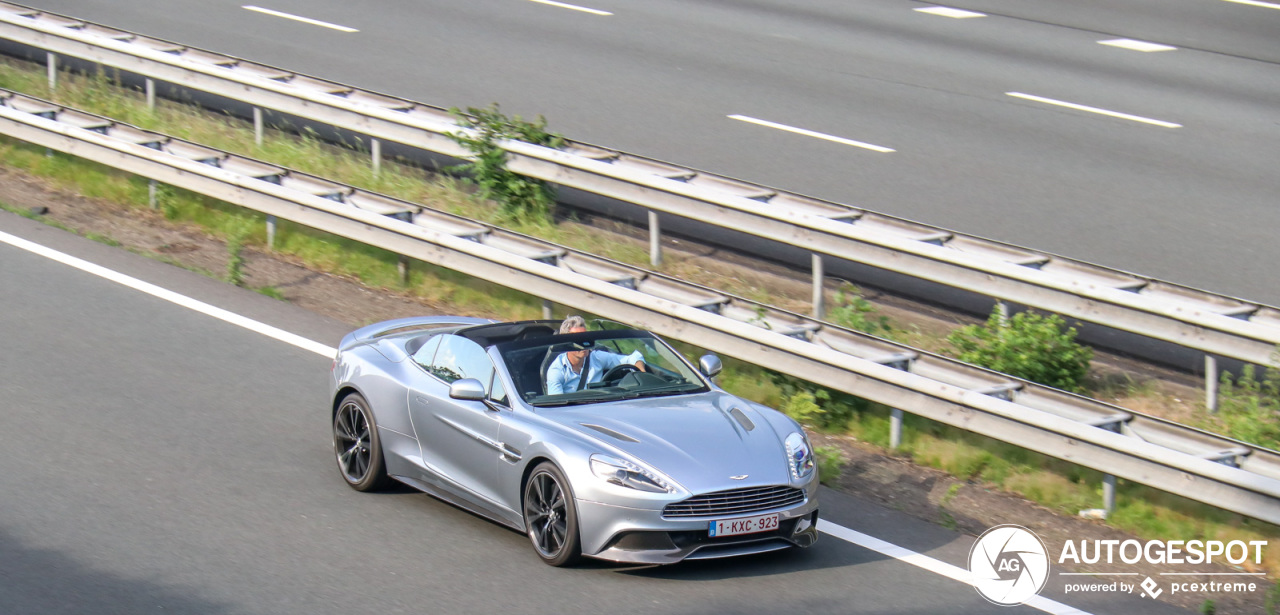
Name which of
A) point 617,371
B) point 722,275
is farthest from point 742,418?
point 722,275

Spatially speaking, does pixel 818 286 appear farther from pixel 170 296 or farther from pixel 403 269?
pixel 170 296

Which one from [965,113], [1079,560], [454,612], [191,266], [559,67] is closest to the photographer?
[454,612]

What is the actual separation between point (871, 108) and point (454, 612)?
11.3m

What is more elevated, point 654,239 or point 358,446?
point 654,239

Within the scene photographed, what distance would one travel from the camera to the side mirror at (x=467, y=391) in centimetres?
801

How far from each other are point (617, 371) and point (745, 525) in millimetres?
1563

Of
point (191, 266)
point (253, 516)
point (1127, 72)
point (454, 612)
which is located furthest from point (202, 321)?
point (1127, 72)

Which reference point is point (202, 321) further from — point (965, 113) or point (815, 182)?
point (965, 113)

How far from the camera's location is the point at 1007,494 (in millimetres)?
9008

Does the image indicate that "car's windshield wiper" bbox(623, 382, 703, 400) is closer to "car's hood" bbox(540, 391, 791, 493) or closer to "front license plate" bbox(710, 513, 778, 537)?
"car's hood" bbox(540, 391, 791, 493)

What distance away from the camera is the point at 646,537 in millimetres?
7230

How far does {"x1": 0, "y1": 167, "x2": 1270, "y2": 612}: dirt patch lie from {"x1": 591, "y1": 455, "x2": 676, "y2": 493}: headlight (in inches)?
85.1

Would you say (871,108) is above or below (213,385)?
above

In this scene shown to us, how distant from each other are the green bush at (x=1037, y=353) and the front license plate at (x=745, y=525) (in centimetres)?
299
